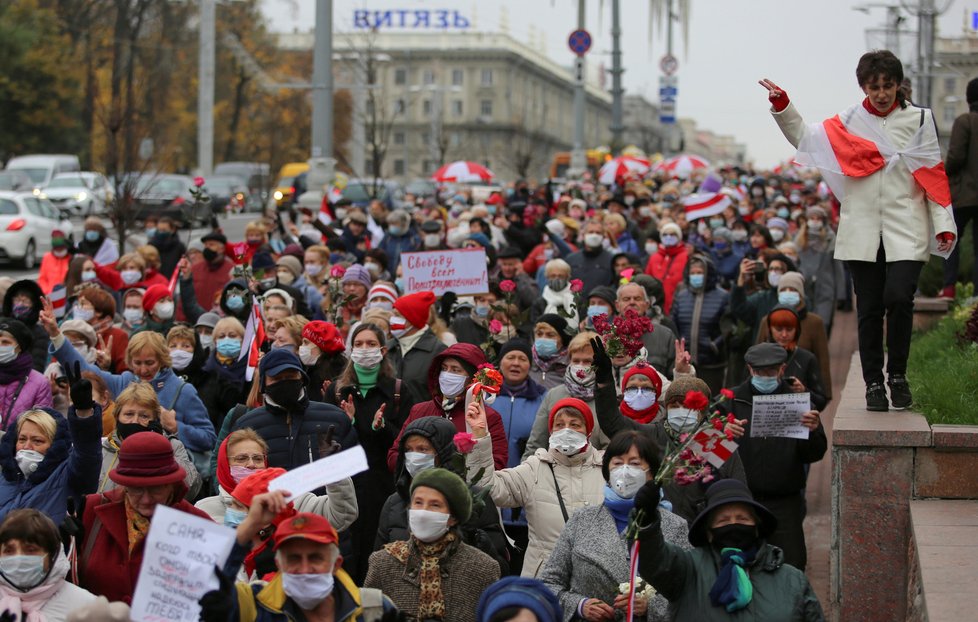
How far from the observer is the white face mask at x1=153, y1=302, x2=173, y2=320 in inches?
482

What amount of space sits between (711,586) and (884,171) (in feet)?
9.07

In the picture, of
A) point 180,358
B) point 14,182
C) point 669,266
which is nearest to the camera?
point 180,358

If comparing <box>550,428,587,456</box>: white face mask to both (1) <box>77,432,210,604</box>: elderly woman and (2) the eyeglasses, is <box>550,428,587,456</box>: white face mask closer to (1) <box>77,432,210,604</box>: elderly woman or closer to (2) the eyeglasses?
(2) the eyeglasses

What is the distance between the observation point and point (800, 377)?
32.9 ft

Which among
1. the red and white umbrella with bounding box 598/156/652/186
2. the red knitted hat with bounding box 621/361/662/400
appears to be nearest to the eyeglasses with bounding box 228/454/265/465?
the red knitted hat with bounding box 621/361/662/400

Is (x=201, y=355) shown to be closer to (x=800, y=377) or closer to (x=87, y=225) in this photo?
(x=800, y=377)

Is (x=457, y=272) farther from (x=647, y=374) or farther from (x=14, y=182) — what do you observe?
(x=14, y=182)

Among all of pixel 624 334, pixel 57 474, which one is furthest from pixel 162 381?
pixel 624 334

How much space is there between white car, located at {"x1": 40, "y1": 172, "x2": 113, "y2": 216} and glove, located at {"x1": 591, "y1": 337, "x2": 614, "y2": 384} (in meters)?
31.0

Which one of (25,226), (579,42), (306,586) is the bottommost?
(306,586)

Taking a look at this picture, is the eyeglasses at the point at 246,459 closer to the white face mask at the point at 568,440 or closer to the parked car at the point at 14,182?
the white face mask at the point at 568,440

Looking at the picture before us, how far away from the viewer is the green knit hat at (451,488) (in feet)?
20.1

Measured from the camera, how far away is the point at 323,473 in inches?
199

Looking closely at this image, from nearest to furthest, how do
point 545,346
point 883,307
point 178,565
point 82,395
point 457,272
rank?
point 178,565 < point 82,395 < point 883,307 < point 545,346 < point 457,272
